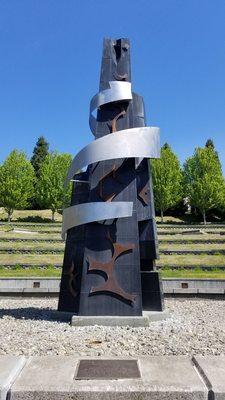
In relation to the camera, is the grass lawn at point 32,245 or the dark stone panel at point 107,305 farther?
the grass lawn at point 32,245

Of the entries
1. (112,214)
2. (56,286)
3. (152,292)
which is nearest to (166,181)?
(56,286)

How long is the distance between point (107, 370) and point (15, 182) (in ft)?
187

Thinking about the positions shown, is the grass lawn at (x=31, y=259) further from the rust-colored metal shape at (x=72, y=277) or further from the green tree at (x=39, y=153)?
the green tree at (x=39, y=153)

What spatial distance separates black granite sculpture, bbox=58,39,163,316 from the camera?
36.5 ft

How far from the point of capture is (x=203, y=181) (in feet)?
199

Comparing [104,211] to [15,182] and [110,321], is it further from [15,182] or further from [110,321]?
[15,182]

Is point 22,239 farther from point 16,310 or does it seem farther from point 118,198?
point 118,198

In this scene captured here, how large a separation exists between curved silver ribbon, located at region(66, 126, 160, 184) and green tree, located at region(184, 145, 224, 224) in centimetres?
4624

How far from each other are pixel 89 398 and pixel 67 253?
8588mm

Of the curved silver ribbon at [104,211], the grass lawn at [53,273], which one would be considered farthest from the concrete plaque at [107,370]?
the grass lawn at [53,273]

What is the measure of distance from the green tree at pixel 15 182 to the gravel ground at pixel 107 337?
46687 mm

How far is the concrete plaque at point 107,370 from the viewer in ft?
15.8

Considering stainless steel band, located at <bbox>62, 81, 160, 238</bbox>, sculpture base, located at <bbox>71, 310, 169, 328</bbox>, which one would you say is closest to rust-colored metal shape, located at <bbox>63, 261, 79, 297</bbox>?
stainless steel band, located at <bbox>62, 81, 160, 238</bbox>

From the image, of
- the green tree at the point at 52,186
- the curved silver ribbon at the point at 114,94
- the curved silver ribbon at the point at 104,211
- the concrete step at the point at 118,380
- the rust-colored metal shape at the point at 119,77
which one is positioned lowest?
the concrete step at the point at 118,380
